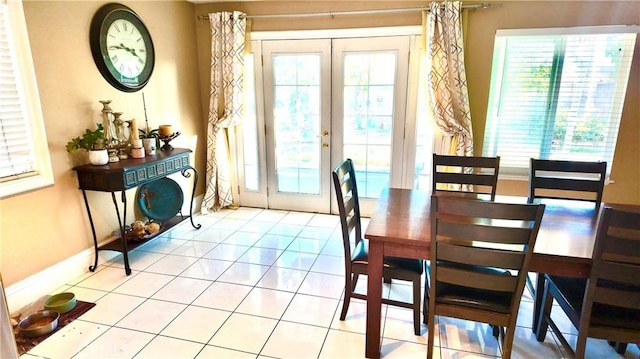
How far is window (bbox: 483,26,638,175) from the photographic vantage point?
10.3ft

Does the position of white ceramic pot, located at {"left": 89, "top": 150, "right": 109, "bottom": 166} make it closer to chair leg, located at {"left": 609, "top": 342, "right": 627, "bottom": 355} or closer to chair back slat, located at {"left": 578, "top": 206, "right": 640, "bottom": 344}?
chair back slat, located at {"left": 578, "top": 206, "right": 640, "bottom": 344}

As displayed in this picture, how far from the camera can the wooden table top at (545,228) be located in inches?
62.7

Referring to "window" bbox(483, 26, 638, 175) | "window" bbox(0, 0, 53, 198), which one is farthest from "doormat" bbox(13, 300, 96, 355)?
"window" bbox(483, 26, 638, 175)

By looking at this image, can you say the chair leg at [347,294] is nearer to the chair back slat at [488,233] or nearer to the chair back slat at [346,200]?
the chair back slat at [346,200]

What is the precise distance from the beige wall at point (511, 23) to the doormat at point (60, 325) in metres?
3.07

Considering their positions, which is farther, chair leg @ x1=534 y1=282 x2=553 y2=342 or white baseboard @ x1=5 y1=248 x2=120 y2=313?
white baseboard @ x1=5 y1=248 x2=120 y2=313

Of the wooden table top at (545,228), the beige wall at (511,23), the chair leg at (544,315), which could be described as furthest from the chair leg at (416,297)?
the beige wall at (511,23)

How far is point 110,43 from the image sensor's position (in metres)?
2.92

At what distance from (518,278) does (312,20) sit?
10.3 ft

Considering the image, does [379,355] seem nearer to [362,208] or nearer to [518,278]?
[518,278]

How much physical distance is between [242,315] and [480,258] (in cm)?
153

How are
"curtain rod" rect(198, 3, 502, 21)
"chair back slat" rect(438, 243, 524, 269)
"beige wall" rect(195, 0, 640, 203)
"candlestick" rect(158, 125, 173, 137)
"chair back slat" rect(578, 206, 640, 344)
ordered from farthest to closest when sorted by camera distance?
"candlestick" rect(158, 125, 173, 137), "curtain rod" rect(198, 3, 502, 21), "beige wall" rect(195, 0, 640, 203), "chair back slat" rect(438, 243, 524, 269), "chair back slat" rect(578, 206, 640, 344)

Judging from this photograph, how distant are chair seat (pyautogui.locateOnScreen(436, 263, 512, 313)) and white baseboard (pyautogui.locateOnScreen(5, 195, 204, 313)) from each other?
2.61m

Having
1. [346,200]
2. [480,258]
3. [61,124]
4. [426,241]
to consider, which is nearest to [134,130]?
[61,124]
